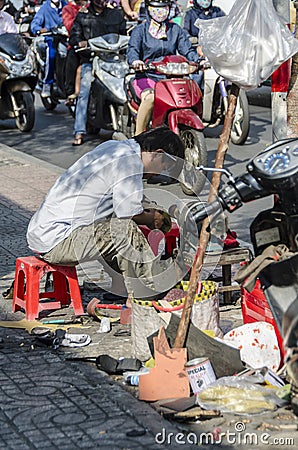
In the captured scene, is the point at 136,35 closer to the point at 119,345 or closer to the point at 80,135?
the point at 80,135

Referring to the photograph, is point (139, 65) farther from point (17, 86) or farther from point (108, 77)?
point (17, 86)

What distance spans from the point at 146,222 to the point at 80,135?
7.84 meters

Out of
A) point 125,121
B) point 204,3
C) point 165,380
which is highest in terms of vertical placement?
point 204,3

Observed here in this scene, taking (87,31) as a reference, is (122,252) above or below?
below

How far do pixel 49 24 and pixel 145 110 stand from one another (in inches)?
275

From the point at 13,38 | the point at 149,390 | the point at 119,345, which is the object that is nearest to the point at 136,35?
the point at 13,38

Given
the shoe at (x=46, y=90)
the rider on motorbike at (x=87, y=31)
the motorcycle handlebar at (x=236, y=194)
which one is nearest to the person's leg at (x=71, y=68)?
the rider on motorbike at (x=87, y=31)

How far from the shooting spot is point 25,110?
50.3 feet

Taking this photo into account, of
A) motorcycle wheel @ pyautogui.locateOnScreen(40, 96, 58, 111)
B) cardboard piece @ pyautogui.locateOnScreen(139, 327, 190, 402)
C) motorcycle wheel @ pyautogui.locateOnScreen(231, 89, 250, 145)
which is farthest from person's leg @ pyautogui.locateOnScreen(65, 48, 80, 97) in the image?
cardboard piece @ pyautogui.locateOnScreen(139, 327, 190, 402)

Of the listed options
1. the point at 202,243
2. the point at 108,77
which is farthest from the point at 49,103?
the point at 202,243

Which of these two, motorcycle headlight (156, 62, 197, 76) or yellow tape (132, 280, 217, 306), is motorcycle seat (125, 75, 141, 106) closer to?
motorcycle headlight (156, 62, 197, 76)

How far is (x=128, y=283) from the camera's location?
648cm

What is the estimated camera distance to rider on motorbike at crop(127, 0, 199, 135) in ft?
38.7

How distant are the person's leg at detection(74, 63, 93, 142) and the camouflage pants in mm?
7607
